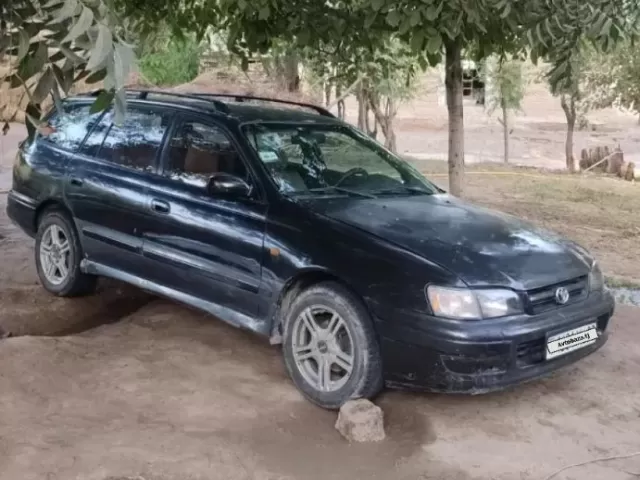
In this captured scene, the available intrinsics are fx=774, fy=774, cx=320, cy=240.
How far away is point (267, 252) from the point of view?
15.2 ft

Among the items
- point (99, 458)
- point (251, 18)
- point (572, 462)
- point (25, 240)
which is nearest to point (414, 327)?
point (572, 462)

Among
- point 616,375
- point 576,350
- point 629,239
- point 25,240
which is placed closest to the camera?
point 576,350

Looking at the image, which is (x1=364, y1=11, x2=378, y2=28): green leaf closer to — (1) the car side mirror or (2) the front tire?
(1) the car side mirror

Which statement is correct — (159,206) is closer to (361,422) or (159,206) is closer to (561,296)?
(361,422)

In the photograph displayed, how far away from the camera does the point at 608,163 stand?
1870cm

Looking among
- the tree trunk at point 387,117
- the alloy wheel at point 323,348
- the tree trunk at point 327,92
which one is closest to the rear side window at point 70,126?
the alloy wheel at point 323,348

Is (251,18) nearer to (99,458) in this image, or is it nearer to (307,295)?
(307,295)

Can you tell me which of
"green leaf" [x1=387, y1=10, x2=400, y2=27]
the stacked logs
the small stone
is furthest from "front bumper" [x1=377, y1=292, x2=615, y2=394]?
the stacked logs

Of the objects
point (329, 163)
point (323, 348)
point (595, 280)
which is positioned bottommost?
point (323, 348)

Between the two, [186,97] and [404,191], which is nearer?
[404,191]

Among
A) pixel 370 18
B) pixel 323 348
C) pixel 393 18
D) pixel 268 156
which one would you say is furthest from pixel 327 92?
pixel 323 348

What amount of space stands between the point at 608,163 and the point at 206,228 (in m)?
15.9

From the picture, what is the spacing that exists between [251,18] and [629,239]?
19.9 ft

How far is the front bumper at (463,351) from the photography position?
13.0ft
